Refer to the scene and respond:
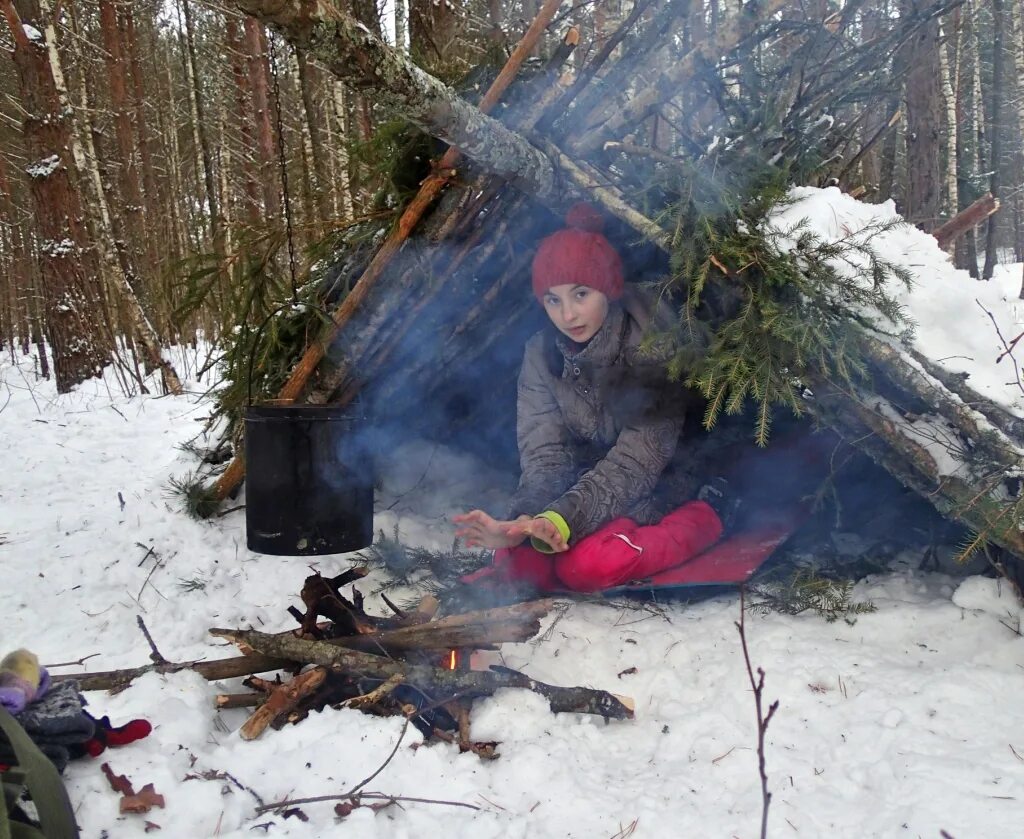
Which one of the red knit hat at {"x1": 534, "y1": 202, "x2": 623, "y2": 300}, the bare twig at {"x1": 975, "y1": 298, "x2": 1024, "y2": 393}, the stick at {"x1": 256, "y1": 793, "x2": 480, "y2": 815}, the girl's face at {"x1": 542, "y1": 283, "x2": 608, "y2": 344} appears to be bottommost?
the stick at {"x1": 256, "y1": 793, "x2": 480, "y2": 815}

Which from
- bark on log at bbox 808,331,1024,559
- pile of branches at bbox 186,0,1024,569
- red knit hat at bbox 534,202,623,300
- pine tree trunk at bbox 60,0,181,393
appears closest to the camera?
bark on log at bbox 808,331,1024,559

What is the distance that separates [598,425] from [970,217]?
2.07 meters

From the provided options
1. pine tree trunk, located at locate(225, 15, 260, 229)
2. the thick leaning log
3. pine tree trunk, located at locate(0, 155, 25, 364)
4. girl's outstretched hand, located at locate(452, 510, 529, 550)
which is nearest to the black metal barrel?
Result: girl's outstretched hand, located at locate(452, 510, 529, 550)

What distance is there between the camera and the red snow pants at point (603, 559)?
8.98 ft

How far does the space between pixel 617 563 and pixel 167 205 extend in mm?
14788

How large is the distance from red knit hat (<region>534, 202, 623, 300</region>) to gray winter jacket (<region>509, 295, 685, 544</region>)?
0.67 feet

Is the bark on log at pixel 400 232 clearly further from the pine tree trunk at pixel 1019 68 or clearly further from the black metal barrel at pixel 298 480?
the pine tree trunk at pixel 1019 68

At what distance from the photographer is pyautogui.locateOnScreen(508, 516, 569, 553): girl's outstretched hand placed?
8.57ft

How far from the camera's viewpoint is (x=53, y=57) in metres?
7.19

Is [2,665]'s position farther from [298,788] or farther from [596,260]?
[596,260]

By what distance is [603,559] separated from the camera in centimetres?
272

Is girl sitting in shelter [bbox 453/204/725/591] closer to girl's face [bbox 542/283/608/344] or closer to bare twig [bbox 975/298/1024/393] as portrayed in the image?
girl's face [bbox 542/283/608/344]

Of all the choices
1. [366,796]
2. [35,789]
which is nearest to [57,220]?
[35,789]

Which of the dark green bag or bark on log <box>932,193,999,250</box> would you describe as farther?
bark on log <box>932,193,999,250</box>
